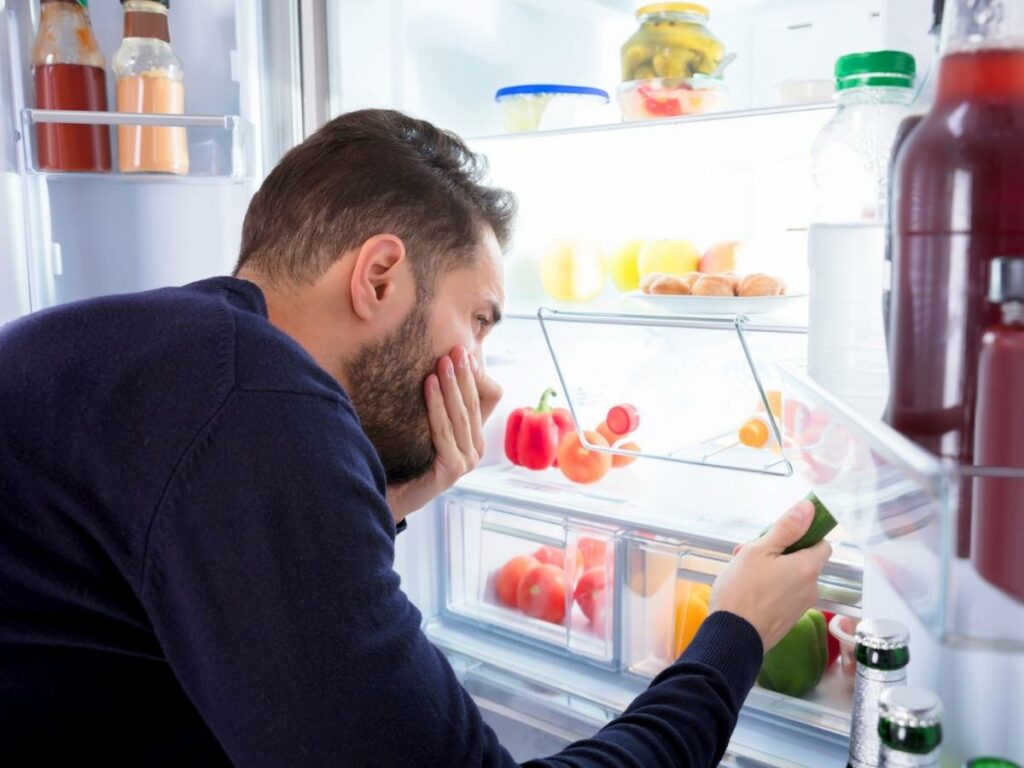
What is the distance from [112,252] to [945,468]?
1.49 meters

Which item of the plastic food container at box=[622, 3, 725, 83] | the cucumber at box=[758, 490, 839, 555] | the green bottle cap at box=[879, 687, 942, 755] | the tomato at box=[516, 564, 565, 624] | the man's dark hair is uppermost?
the plastic food container at box=[622, 3, 725, 83]

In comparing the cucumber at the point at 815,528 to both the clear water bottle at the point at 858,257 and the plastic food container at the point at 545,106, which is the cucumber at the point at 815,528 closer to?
the clear water bottle at the point at 858,257

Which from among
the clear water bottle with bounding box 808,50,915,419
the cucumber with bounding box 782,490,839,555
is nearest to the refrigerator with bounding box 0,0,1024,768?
the cucumber with bounding box 782,490,839,555

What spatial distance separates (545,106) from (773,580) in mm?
901

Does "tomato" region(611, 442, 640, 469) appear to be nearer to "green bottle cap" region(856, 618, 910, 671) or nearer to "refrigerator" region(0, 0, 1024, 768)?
"refrigerator" region(0, 0, 1024, 768)

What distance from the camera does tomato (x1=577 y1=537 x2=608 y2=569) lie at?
63.5 inches

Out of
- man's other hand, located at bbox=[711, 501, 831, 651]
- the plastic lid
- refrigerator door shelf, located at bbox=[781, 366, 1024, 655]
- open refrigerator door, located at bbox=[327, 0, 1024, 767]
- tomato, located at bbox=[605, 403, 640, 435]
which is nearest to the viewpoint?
refrigerator door shelf, located at bbox=[781, 366, 1024, 655]

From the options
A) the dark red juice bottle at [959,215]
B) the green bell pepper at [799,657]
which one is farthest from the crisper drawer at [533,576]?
the dark red juice bottle at [959,215]

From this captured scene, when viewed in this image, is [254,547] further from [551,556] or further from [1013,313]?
[551,556]

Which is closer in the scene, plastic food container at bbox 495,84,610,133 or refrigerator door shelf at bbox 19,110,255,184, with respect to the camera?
refrigerator door shelf at bbox 19,110,255,184

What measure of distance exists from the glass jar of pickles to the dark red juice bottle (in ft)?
3.20

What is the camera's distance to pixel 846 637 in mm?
1297

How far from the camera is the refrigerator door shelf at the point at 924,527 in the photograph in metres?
0.41

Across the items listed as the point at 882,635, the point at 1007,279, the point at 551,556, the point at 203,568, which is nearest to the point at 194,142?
the point at 551,556
